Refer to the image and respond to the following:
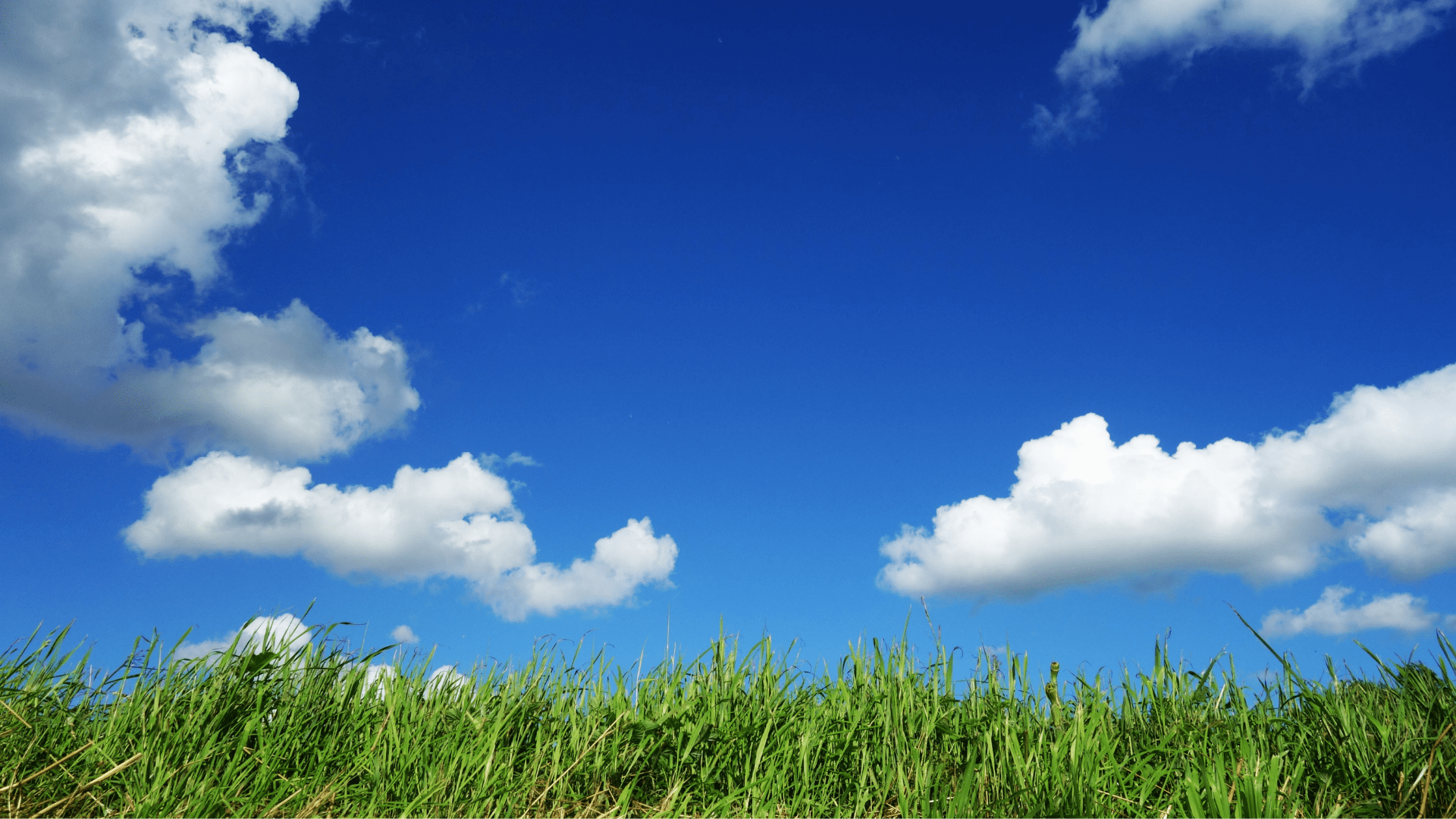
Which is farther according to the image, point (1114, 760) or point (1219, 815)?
point (1114, 760)

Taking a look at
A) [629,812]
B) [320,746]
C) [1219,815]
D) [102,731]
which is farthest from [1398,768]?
[102,731]

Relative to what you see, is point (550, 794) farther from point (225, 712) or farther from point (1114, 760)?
point (1114, 760)

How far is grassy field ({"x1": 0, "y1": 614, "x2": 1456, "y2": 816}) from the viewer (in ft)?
14.1

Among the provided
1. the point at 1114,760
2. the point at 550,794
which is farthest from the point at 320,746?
the point at 1114,760

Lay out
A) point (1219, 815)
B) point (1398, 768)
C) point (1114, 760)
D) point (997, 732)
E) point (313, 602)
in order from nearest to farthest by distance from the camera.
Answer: point (1219, 815) < point (1398, 768) < point (1114, 760) < point (997, 732) < point (313, 602)

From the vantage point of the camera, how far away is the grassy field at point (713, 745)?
169 inches

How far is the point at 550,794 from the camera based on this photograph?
4.70 metres

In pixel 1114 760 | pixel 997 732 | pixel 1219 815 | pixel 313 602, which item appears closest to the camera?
pixel 1219 815

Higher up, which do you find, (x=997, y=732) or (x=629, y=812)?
(x=997, y=732)

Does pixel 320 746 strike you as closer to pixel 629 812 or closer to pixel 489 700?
pixel 489 700

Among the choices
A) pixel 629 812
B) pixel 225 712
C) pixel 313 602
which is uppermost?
pixel 313 602

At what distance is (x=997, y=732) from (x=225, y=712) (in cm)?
457

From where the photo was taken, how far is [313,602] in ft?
18.1

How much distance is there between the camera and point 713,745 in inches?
199
